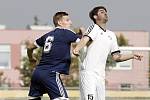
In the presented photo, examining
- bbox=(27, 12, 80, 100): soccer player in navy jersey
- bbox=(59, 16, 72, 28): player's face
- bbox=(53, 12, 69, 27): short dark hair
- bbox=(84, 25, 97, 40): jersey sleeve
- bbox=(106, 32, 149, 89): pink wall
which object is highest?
bbox=(53, 12, 69, 27): short dark hair

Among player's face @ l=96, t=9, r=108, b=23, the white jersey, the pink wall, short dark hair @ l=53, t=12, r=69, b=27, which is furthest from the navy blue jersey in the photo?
the pink wall

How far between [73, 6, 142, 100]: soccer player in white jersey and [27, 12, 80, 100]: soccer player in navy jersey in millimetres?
247

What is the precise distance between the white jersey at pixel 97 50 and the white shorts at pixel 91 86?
7 centimetres

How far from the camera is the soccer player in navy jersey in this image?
28.0 ft

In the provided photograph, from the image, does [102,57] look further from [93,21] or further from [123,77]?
[123,77]

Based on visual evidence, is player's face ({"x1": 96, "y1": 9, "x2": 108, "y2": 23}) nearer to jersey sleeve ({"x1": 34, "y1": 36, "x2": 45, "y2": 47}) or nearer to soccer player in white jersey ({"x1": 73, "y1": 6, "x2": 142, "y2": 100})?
soccer player in white jersey ({"x1": 73, "y1": 6, "x2": 142, "y2": 100})

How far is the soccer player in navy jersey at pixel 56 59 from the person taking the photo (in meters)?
8.53

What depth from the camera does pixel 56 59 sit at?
27.9 feet

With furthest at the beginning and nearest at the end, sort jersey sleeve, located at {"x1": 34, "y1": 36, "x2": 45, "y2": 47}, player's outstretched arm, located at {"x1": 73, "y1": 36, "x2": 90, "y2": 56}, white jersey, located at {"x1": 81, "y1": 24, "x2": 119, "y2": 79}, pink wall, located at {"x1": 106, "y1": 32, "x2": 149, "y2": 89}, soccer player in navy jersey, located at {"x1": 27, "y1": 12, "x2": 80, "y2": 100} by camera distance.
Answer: pink wall, located at {"x1": 106, "y1": 32, "x2": 149, "y2": 89} → jersey sleeve, located at {"x1": 34, "y1": 36, "x2": 45, "y2": 47} → white jersey, located at {"x1": 81, "y1": 24, "x2": 119, "y2": 79} → soccer player in navy jersey, located at {"x1": 27, "y1": 12, "x2": 80, "y2": 100} → player's outstretched arm, located at {"x1": 73, "y1": 36, "x2": 90, "y2": 56}

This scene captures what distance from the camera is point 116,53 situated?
897 cm

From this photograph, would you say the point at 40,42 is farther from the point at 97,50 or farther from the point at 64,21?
the point at 97,50

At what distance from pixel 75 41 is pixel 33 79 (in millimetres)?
753

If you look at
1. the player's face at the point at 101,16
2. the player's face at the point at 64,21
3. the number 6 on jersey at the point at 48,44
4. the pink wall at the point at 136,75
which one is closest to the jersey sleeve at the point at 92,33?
the player's face at the point at 101,16

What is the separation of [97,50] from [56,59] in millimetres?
577
